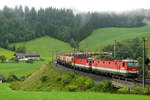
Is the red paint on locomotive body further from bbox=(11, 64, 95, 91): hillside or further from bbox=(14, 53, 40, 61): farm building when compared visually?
bbox=(14, 53, 40, 61): farm building

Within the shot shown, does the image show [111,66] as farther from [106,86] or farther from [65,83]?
[65,83]

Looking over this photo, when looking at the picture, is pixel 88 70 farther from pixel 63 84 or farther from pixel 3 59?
pixel 3 59

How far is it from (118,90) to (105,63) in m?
13.9

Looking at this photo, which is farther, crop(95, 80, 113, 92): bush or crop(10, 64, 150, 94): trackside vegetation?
crop(95, 80, 113, 92): bush

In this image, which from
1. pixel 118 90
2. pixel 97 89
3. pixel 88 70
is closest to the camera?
pixel 118 90

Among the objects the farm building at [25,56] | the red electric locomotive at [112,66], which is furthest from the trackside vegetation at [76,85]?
the farm building at [25,56]

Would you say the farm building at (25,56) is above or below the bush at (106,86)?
above

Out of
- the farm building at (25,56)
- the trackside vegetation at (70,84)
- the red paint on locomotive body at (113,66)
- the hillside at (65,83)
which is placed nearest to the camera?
the trackside vegetation at (70,84)

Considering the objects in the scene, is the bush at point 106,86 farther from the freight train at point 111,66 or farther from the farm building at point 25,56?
the farm building at point 25,56

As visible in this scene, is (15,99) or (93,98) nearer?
(93,98)

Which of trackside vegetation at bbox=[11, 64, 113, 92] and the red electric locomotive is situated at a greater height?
the red electric locomotive

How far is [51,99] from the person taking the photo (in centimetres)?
3438

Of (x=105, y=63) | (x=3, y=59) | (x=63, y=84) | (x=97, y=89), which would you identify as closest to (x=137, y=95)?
(x=97, y=89)

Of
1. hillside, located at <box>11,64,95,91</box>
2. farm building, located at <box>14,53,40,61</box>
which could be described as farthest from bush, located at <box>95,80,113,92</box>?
farm building, located at <box>14,53,40,61</box>
